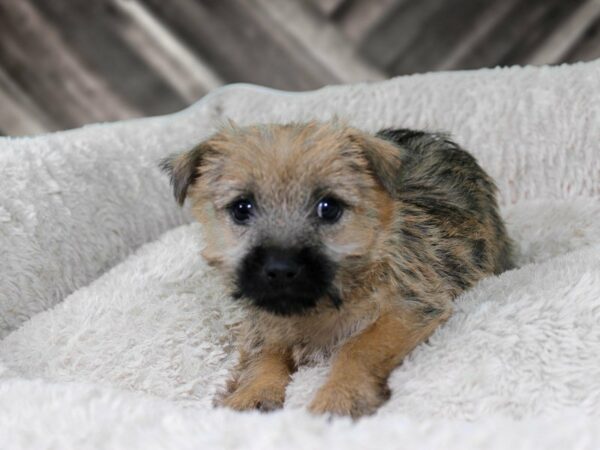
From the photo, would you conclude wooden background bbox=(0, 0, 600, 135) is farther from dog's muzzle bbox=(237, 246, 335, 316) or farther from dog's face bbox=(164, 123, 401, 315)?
dog's muzzle bbox=(237, 246, 335, 316)

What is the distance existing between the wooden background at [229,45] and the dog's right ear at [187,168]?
187cm

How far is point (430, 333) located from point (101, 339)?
1.00 metres

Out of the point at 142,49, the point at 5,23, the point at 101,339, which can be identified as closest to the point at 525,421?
the point at 101,339

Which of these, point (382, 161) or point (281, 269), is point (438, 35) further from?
point (281, 269)

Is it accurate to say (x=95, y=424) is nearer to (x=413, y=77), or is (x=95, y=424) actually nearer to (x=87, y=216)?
(x=87, y=216)

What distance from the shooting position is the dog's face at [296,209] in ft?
6.20

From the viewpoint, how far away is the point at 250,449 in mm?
1337

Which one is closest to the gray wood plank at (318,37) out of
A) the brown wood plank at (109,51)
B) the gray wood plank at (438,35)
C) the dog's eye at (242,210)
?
the gray wood plank at (438,35)

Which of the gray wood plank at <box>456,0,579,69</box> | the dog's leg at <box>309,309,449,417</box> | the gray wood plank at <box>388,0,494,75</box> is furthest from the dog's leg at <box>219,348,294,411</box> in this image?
the gray wood plank at <box>456,0,579,69</box>

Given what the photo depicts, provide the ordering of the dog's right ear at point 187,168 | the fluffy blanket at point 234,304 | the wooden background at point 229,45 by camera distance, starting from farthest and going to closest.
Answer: the wooden background at point 229,45 → the dog's right ear at point 187,168 → the fluffy blanket at point 234,304

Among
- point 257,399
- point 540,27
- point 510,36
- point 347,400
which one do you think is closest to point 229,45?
point 510,36

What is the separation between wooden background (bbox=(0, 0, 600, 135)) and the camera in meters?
3.81

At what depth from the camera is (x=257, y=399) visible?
6.30ft

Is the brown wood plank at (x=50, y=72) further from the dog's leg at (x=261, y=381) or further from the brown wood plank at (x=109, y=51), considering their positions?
the dog's leg at (x=261, y=381)
